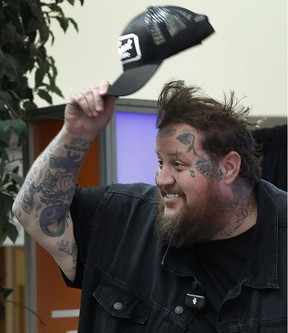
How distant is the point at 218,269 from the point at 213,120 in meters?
0.38

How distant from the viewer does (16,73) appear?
3.60 metres

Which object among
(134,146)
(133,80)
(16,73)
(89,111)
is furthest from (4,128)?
(133,80)

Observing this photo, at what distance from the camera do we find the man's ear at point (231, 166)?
7.72ft

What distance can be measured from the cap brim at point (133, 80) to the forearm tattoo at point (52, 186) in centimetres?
26

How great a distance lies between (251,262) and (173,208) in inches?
9.4

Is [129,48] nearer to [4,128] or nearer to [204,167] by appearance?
[204,167]

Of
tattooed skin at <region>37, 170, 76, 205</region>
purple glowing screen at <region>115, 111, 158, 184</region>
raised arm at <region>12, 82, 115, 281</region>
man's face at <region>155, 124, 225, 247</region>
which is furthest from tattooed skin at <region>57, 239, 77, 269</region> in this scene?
purple glowing screen at <region>115, 111, 158, 184</region>

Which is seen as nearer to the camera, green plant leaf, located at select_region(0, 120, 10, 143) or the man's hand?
the man's hand

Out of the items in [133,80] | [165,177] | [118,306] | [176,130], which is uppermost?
[133,80]

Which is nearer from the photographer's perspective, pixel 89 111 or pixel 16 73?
pixel 89 111

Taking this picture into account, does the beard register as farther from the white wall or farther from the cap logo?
the white wall

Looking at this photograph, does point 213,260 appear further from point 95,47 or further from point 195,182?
point 95,47

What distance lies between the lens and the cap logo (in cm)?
219

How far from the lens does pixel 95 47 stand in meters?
5.25
